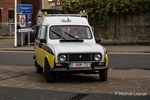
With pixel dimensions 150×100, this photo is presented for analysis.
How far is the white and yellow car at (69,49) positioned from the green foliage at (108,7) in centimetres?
1266

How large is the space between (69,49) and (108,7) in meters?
14.6

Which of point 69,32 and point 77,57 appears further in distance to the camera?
point 69,32

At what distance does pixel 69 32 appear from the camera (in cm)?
1161

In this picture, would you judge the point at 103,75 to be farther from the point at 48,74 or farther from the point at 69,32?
the point at 69,32

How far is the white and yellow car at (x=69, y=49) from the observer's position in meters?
10.2

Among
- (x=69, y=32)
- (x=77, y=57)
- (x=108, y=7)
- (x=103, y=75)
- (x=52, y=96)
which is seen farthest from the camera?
(x=108, y=7)

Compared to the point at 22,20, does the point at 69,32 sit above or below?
below

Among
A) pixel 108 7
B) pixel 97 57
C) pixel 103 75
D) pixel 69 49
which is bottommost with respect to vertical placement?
pixel 103 75

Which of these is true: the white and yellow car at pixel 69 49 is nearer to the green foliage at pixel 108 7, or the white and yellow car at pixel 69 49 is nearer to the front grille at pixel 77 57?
the front grille at pixel 77 57

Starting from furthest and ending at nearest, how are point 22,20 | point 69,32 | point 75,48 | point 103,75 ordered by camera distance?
point 22,20
point 69,32
point 103,75
point 75,48

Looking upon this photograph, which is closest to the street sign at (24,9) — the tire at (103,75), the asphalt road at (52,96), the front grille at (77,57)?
the tire at (103,75)

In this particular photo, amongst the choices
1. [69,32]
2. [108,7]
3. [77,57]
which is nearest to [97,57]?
[77,57]

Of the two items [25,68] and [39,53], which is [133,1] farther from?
[39,53]

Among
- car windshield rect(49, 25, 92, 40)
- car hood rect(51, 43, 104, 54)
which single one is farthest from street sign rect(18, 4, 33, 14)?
car hood rect(51, 43, 104, 54)
